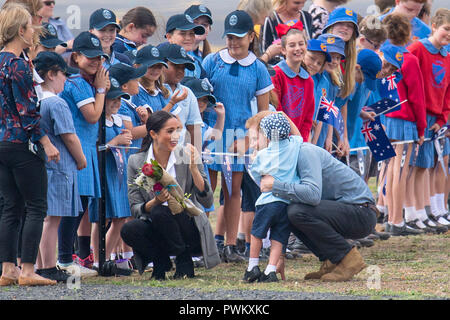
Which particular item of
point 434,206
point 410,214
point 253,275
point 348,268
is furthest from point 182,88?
point 434,206

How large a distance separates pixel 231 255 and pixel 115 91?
1.95 meters

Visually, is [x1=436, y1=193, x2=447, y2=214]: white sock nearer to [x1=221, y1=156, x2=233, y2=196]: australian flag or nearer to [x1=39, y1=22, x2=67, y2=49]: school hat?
[x1=221, y1=156, x2=233, y2=196]: australian flag

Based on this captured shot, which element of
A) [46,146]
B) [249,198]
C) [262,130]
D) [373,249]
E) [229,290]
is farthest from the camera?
[373,249]

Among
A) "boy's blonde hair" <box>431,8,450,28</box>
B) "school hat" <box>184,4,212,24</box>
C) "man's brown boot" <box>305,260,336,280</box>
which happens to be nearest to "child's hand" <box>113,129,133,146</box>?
"school hat" <box>184,4,212,24</box>

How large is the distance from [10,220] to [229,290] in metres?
1.73

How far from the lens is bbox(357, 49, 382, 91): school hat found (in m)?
10.1

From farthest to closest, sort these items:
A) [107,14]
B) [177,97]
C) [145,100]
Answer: [107,14] < [145,100] < [177,97]

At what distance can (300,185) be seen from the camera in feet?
23.7

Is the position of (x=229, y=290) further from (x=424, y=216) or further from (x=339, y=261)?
(x=424, y=216)

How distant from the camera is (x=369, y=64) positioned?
33.2ft

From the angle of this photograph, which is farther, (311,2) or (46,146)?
(311,2)

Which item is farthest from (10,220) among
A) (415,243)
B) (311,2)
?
(311,2)

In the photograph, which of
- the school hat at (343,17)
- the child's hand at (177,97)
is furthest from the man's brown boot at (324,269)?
the school hat at (343,17)

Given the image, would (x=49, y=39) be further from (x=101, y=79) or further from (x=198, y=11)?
(x=198, y=11)
